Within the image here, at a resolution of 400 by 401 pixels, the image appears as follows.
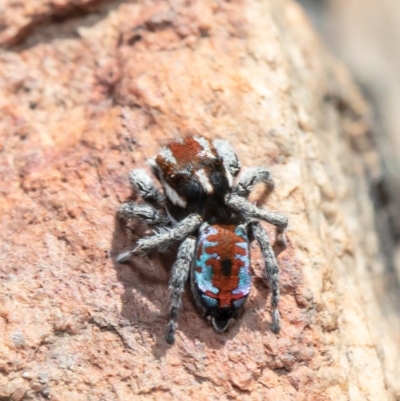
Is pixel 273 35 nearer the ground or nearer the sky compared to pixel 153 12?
nearer the sky

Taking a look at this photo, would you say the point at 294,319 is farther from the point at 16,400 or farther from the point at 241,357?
the point at 16,400

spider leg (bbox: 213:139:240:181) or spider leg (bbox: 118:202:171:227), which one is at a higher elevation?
spider leg (bbox: 213:139:240:181)

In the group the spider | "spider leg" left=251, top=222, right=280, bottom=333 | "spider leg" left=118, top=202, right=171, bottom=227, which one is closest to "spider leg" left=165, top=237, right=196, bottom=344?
the spider

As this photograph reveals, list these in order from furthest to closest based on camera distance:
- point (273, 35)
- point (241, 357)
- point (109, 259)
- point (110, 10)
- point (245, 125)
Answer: point (110, 10)
point (273, 35)
point (245, 125)
point (109, 259)
point (241, 357)

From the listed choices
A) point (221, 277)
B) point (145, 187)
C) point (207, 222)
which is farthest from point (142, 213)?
point (221, 277)

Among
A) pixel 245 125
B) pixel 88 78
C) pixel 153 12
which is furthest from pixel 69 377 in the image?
pixel 153 12

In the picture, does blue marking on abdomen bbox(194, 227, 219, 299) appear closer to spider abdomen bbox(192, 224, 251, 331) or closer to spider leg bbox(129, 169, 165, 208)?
spider abdomen bbox(192, 224, 251, 331)

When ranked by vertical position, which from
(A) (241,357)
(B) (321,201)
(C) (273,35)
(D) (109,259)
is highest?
(C) (273,35)
